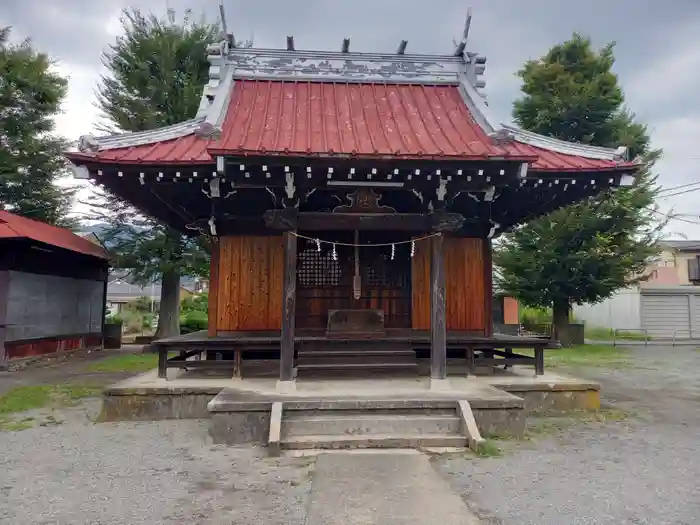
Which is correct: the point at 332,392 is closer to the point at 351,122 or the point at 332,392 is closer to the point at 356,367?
the point at 356,367

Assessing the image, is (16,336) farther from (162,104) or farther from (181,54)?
(181,54)

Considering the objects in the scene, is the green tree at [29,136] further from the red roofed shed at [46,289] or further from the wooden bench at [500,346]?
the wooden bench at [500,346]

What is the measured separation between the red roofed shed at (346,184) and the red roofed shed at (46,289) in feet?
21.9

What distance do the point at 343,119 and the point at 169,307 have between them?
13121 mm

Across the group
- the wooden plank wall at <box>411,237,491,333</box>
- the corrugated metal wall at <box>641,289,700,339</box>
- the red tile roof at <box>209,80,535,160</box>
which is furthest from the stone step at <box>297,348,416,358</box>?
the corrugated metal wall at <box>641,289,700,339</box>

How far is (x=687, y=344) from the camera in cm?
2197

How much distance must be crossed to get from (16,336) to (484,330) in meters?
12.6

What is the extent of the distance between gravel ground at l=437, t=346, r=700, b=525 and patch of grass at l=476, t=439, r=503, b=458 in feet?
0.37

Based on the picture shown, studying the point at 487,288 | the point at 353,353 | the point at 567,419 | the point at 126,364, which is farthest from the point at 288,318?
the point at 126,364

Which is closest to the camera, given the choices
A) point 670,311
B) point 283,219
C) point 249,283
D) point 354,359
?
point 283,219

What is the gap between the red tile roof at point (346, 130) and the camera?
21.3 feet

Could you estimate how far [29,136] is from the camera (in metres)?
19.0

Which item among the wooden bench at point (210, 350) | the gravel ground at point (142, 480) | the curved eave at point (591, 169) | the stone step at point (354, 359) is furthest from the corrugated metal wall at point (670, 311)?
the gravel ground at point (142, 480)

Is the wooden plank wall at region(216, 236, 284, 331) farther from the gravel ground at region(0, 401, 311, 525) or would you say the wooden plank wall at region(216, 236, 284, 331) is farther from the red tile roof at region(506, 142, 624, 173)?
the red tile roof at region(506, 142, 624, 173)
